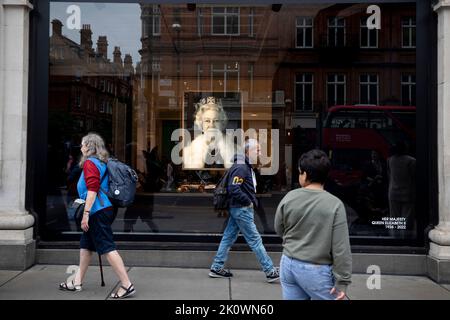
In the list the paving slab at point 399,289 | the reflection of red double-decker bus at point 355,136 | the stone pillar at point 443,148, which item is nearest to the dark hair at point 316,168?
the paving slab at point 399,289

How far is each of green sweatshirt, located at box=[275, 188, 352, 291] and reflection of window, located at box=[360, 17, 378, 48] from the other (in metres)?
5.68

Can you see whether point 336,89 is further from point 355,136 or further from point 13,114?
point 13,114

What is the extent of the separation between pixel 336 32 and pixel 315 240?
6.17m

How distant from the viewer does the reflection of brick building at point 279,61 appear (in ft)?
26.5

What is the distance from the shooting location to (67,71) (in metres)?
8.84

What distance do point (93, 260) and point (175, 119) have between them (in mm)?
3941

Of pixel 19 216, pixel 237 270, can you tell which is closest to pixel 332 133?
pixel 237 270

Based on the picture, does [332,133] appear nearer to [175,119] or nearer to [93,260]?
[175,119]

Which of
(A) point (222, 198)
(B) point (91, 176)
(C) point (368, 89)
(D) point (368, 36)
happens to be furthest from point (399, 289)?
(D) point (368, 36)

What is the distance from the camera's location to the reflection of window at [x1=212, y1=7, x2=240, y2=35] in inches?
341

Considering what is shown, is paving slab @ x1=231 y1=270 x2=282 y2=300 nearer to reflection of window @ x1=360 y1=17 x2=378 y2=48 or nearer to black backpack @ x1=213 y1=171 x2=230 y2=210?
black backpack @ x1=213 y1=171 x2=230 y2=210

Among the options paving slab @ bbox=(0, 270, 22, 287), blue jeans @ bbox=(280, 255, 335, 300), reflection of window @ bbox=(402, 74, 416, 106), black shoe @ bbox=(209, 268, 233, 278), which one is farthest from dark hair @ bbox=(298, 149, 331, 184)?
reflection of window @ bbox=(402, 74, 416, 106)

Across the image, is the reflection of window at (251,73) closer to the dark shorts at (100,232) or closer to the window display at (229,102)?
the window display at (229,102)

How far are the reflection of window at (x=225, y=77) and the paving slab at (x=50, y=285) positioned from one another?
15.0 feet
